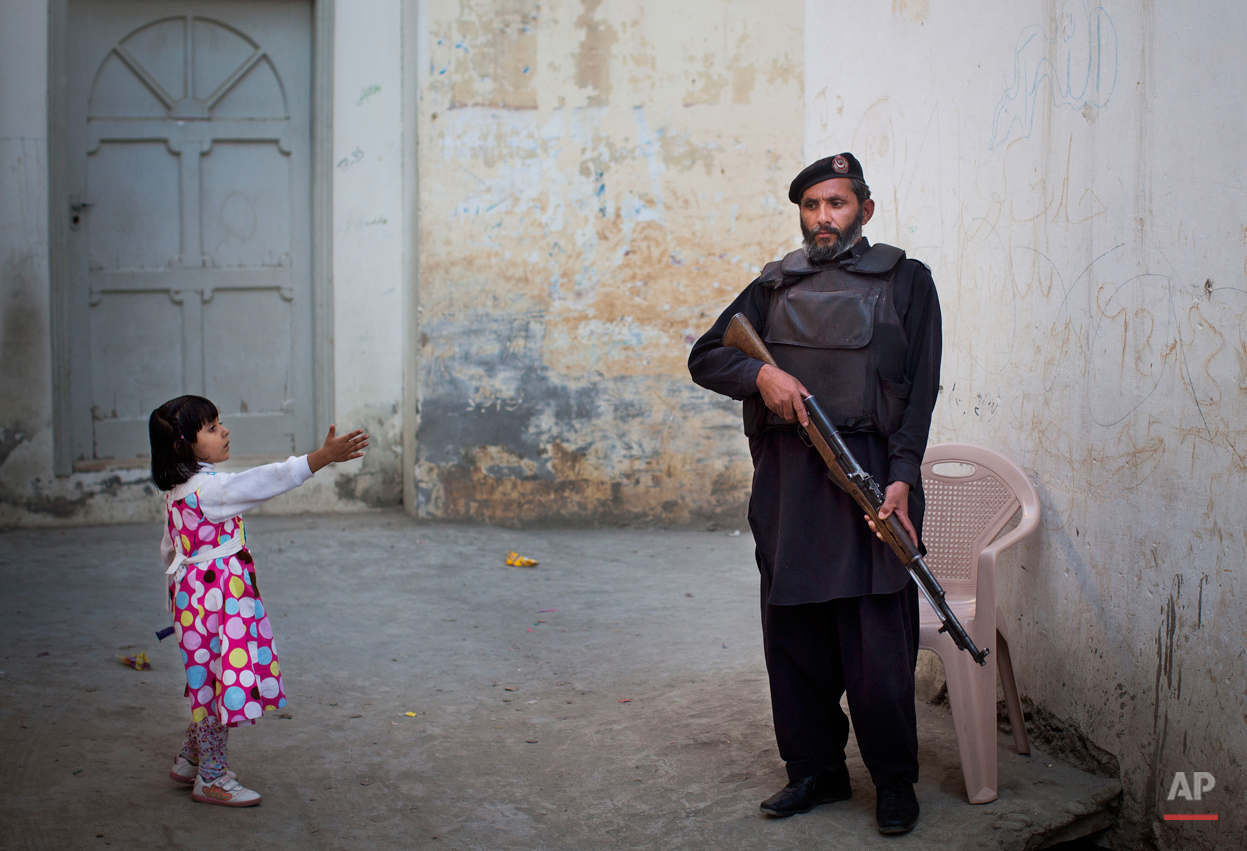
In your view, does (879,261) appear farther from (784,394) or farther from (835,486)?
(835,486)

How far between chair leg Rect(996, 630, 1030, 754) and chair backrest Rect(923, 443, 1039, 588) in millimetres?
196

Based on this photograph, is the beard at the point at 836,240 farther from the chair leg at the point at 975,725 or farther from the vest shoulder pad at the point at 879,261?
the chair leg at the point at 975,725

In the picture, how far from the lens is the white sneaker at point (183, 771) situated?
10.3ft

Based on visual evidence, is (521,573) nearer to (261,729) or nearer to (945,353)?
(261,729)

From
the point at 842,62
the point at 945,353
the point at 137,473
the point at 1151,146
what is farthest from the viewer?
the point at 137,473

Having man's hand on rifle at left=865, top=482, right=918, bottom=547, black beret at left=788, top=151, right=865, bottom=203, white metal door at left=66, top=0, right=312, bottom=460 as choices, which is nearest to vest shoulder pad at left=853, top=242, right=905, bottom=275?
black beret at left=788, top=151, right=865, bottom=203

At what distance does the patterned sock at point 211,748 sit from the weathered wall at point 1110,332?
7.88 feet

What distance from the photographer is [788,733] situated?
305 centimetres

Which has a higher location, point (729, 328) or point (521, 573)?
point (729, 328)

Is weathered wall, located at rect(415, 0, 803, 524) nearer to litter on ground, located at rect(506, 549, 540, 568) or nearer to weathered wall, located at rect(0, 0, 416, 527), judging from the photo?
weathered wall, located at rect(0, 0, 416, 527)

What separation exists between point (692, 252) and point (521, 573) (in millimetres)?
2242

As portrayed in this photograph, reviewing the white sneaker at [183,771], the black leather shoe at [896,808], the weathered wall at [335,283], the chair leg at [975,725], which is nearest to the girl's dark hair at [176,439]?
the white sneaker at [183,771]

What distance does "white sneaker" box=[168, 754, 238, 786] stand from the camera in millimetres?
3129

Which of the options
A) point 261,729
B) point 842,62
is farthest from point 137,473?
point 842,62
